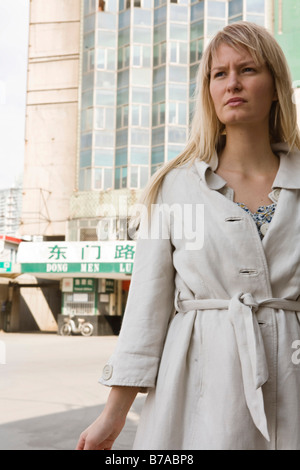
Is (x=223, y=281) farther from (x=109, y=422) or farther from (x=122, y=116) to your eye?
(x=122, y=116)

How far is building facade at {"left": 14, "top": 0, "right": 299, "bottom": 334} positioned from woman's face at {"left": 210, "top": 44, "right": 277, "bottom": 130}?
2315 centimetres

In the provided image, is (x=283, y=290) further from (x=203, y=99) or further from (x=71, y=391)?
(x=71, y=391)

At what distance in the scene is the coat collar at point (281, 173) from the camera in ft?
5.09

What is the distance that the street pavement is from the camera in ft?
16.5

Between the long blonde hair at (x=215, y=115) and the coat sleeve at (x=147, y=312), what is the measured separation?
11cm

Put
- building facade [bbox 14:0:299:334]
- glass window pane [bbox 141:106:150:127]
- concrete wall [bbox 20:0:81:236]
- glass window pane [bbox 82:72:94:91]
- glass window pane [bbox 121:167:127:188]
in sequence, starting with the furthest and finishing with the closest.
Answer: concrete wall [bbox 20:0:81:236] → glass window pane [bbox 82:72:94:91] → glass window pane [bbox 141:106:150:127] → glass window pane [bbox 121:167:127:188] → building facade [bbox 14:0:299:334]

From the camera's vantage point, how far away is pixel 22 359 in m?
13.0

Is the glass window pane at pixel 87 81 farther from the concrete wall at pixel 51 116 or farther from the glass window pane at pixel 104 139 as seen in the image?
the glass window pane at pixel 104 139

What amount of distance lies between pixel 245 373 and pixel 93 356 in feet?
42.9

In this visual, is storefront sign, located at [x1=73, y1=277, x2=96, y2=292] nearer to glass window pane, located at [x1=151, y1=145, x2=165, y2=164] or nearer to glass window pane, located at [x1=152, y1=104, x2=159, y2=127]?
glass window pane, located at [x1=151, y1=145, x2=165, y2=164]

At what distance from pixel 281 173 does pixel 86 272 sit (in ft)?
72.3

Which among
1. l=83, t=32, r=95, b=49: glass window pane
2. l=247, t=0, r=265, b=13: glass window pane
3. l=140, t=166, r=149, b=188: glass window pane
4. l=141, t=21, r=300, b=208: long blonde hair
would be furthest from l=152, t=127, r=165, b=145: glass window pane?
l=141, t=21, r=300, b=208: long blonde hair

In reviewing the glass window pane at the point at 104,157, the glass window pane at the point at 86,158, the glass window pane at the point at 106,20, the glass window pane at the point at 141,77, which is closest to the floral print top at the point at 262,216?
the glass window pane at the point at 104,157

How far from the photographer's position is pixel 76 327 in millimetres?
24297
